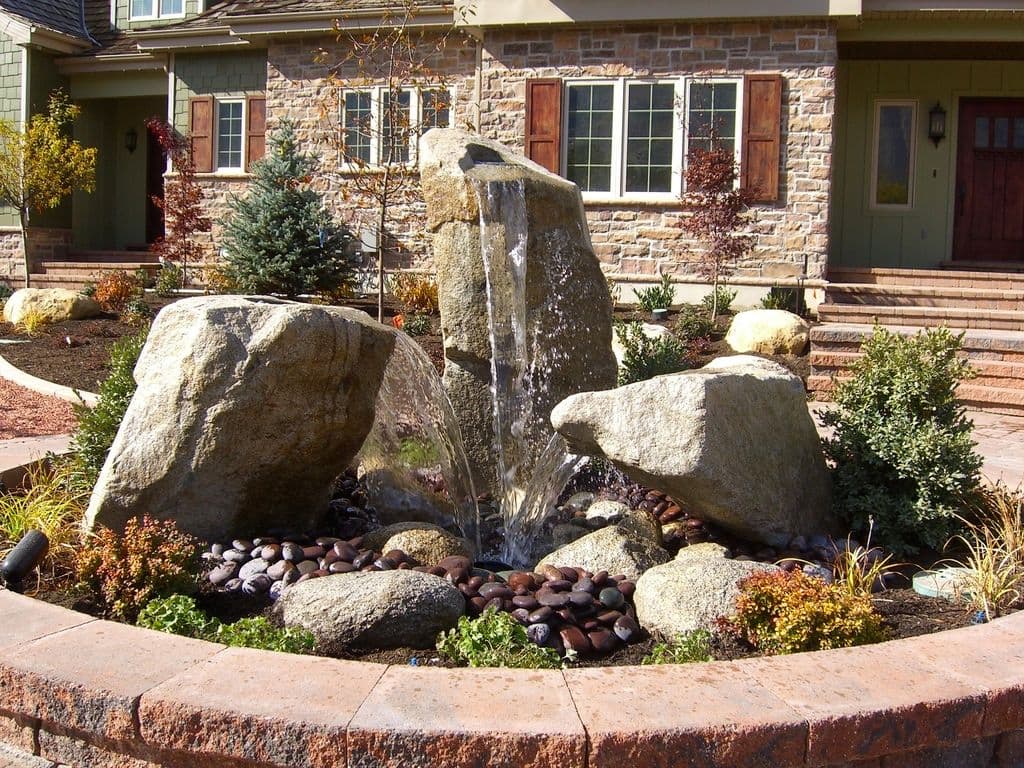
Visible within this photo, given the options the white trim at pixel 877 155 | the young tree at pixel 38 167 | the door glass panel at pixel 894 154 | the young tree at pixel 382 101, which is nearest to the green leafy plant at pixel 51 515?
the young tree at pixel 382 101

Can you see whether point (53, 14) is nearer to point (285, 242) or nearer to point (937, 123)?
point (285, 242)

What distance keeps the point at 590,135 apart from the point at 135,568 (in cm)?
1168

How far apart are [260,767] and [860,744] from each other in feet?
5.07

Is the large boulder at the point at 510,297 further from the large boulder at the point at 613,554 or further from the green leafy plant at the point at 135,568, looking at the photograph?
the green leafy plant at the point at 135,568

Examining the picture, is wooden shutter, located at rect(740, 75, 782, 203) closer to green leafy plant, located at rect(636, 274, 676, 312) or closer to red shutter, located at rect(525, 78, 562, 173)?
green leafy plant, located at rect(636, 274, 676, 312)

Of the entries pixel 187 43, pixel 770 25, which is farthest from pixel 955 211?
pixel 187 43

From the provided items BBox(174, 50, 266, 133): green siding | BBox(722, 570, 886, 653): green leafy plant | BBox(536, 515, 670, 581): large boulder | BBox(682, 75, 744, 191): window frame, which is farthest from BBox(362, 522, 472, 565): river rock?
BBox(174, 50, 266, 133): green siding

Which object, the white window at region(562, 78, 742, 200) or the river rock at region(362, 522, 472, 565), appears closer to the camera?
the river rock at region(362, 522, 472, 565)

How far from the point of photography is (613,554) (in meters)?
4.33

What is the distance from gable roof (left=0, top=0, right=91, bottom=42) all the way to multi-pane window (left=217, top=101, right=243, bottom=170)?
404cm

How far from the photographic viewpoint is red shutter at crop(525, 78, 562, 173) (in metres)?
14.1

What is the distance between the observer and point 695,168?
42.2ft

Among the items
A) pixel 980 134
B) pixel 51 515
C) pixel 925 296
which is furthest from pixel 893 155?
pixel 51 515

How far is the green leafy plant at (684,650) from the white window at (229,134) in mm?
15789
